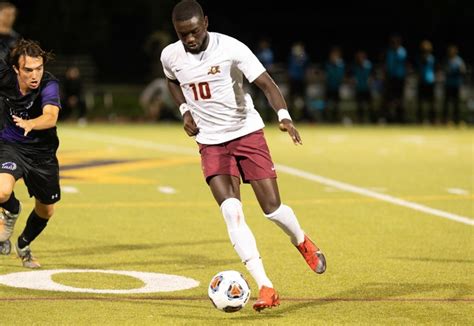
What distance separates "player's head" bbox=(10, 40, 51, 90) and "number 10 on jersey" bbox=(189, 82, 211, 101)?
4.31 feet

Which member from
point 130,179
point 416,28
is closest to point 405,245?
point 130,179

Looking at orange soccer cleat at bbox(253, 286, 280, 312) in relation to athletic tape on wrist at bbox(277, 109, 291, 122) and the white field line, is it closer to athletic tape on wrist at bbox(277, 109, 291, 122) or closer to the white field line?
athletic tape on wrist at bbox(277, 109, 291, 122)

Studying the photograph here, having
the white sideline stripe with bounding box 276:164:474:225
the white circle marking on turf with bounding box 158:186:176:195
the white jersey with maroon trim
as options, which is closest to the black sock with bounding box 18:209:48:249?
the white jersey with maroon trim

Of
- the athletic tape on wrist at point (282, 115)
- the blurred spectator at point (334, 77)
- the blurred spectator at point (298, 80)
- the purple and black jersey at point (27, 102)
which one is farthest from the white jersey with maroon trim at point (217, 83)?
the blurred spectator at point (298, 80)

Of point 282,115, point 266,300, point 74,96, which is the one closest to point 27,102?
point 282,115

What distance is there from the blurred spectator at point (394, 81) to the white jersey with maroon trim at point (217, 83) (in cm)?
2075

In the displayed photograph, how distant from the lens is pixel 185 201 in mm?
14211

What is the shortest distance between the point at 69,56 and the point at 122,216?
28332 millimetres

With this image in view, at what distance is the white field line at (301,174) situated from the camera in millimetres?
13203

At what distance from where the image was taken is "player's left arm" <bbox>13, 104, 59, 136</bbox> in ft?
29.0

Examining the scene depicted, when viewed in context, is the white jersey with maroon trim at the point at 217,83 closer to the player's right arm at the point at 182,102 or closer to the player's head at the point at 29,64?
the player's right arm at the point at 182,102

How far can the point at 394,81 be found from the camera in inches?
1171

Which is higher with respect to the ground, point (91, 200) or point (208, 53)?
point (208, 53)

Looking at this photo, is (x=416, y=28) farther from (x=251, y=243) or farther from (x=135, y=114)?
(x=251, y=243)
